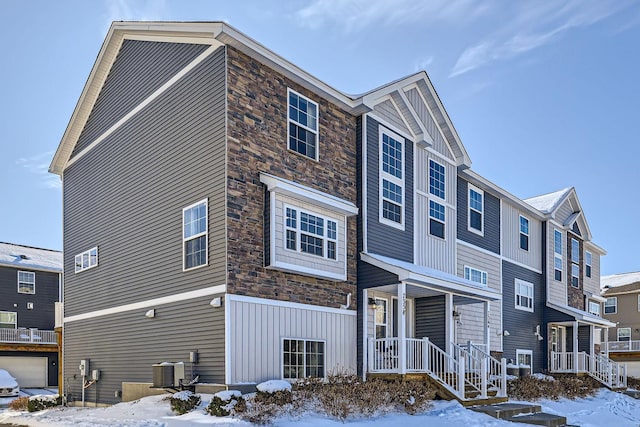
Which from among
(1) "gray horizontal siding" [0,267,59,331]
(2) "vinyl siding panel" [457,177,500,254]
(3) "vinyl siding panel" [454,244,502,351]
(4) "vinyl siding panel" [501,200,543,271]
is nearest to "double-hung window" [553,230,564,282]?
(4) "vinyl siding panel" [501,200,543,271]

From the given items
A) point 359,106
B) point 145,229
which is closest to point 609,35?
point 359,106

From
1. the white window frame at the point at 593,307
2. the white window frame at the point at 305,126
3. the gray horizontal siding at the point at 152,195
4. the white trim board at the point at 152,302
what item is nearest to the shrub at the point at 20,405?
the white trim board at the point at 152,302

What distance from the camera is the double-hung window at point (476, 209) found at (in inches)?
835

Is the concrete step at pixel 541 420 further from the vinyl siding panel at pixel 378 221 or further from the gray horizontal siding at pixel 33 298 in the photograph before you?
the gray horizontal siding at pixel 33 298

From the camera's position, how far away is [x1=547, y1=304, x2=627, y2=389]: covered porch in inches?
920

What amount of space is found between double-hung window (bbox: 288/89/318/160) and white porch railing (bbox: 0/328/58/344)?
2216cm

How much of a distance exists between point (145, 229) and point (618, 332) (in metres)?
33.9

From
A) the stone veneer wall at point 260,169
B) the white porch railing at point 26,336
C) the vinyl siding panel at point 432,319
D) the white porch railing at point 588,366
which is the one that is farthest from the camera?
the white porch railing at point 26,336

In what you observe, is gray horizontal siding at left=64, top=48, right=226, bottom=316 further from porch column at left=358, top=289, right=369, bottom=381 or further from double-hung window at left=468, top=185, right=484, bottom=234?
double-hung window at left=468, top=185, right=484, bottom=234

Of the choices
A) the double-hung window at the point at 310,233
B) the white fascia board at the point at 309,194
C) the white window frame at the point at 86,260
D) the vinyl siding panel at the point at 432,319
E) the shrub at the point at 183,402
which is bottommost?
the shrub at the point at 183,402

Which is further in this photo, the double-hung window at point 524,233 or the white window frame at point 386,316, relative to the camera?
the double-hung window at point 524,233

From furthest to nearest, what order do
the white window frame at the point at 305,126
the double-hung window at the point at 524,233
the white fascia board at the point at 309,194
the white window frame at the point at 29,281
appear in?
the white window frame at the point at 29,281
the double-hung window at the point at 524,233
the white window frame at the point at 305,126
the white fascia board at the point at 309,194

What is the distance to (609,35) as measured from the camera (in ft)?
53.6

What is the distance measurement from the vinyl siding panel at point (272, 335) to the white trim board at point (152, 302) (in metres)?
0.63
